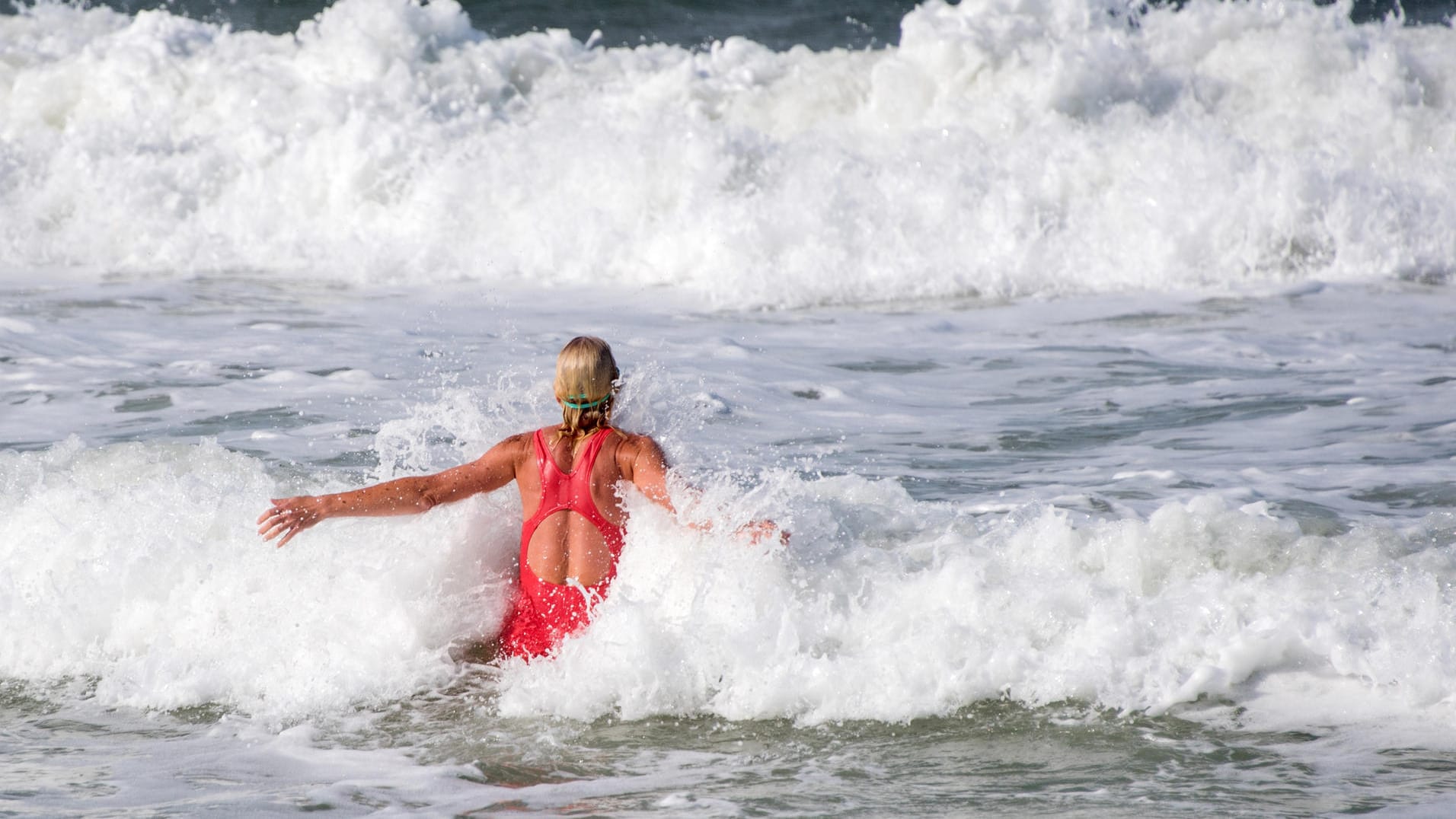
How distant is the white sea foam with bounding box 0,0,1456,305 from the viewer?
38.3ft

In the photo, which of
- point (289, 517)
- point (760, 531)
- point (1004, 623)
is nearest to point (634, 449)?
point (760, 531)

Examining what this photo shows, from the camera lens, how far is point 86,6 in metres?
16.0

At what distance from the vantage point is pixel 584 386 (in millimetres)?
4438

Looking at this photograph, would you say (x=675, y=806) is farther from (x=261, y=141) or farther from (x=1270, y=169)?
(x=261, y=141)

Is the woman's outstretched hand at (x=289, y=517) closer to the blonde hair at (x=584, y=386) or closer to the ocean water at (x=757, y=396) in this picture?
the ocean water at (x=757, y=396)

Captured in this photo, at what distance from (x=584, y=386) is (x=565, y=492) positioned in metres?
0.35

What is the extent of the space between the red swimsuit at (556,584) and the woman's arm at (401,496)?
14 centimetres

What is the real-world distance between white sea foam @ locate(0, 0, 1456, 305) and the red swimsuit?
659cm

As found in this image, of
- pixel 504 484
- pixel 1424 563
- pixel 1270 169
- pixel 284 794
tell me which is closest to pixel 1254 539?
pixel 1424 563

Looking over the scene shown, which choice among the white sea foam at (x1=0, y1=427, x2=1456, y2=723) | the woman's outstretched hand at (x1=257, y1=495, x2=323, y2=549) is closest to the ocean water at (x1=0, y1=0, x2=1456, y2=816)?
the white sea foam at (x1=0, y1=427, x2=1456, y2=723)

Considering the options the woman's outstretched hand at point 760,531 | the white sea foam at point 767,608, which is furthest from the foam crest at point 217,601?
the woman's outstretched hand at point 760,531

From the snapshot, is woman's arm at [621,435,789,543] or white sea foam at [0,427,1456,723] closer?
white sea foam at [0,427,1456,723]

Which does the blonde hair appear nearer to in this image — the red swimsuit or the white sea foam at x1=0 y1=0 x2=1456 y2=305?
the red swimsuit

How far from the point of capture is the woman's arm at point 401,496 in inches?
172
